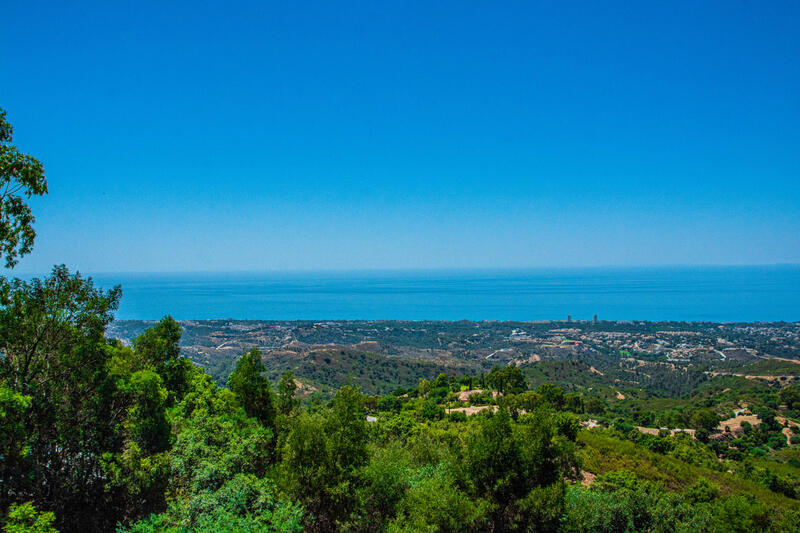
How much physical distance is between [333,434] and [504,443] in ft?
18.4

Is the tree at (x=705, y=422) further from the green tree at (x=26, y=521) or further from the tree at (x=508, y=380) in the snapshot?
the green tree at (x=26, y=521)

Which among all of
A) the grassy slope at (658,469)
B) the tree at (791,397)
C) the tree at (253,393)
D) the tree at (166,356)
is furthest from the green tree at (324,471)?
the tree at (791,397)

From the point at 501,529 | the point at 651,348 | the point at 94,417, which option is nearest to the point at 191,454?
the point at 94,417

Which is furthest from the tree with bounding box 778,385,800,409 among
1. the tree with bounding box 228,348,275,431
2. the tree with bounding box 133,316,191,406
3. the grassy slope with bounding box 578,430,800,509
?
the tree with bounding box 133,316,191,406

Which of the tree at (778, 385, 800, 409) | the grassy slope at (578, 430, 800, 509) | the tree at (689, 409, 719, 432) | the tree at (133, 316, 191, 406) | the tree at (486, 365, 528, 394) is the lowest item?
the tree at (778, 385, 800, 409)

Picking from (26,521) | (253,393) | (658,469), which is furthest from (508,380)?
(26,521)

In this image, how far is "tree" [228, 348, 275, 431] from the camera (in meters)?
16.8

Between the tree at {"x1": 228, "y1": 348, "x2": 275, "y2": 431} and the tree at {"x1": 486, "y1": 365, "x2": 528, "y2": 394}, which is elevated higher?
the tree at {"x1": 228, "y1": 348, "x2": 275, "y2": 431}

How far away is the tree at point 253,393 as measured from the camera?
662 inches

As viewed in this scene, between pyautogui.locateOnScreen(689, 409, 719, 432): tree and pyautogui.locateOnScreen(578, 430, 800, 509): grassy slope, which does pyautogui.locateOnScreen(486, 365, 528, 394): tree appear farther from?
pyautogui.locateOnScreen(578, 430, 800, 509): grassy slope

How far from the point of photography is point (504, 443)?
518 inches

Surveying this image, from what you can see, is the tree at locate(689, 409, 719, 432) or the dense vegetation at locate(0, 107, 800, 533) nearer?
the dense vegetation at locate(0, 107, 800, 533)

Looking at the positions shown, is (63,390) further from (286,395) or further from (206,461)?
(286,395)

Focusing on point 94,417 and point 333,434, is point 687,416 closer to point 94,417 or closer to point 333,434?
point 333,434
